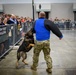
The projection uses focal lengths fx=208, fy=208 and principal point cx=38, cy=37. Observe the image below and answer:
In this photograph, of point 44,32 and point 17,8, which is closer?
point 44,32

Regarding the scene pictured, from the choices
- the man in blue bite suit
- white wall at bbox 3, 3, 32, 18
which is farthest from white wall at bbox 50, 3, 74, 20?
the man in blue bite suit

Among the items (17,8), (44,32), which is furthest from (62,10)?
(44,32)

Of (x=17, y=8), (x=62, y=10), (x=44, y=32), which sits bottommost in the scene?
(x=44, y=32)

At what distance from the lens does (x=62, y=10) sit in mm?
36062

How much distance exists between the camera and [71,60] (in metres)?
8.41

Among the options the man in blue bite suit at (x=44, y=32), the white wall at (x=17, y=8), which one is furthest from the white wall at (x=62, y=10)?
the man in blue bite suit at (x=44, y=32)

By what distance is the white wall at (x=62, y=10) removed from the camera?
36.0 meters

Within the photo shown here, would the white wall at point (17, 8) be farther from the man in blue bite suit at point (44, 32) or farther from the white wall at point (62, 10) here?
the man in blue bite suit at point (44, 32)

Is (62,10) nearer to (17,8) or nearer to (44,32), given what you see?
(17,8)

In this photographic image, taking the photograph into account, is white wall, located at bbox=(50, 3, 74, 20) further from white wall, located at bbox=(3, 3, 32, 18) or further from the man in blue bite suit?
the man in blue bite suit

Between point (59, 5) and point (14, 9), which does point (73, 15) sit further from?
point (14, 9)

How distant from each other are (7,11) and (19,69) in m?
30.1

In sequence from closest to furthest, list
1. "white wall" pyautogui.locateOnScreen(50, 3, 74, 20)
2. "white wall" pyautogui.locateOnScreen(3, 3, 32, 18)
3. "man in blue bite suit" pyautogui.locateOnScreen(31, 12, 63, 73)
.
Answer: "man in blue bite suit" pyautogui.locateOnScreen(31, 12, 63, 73) → "white wall" pyautogui.locateOnScreen(50, 3, 74, 20) → "white wall" pyautogui.locateOnScreen(3, 3, 32, 18)

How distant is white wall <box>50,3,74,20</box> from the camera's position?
35969mm
